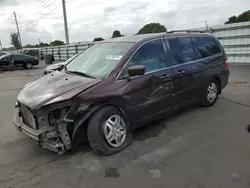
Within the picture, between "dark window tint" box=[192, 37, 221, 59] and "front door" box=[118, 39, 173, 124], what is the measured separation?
1.12 m

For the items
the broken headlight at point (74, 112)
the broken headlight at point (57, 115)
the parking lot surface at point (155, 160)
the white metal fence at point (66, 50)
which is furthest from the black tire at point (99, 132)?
the white metal fence at point (66, 50)

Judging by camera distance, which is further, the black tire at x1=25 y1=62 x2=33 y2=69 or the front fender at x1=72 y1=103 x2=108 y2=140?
the black tire at x1=25 y1=62 x2=33 y2=69

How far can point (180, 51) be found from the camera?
14.8 ft

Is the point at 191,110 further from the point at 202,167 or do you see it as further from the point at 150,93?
the point at 202,167

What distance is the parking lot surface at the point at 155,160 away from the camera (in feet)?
9.02

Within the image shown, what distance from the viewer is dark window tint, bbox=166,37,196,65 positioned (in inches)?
169

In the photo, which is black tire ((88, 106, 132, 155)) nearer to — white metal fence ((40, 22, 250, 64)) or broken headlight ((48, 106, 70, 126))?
broken headlight ((48, 106, 70, 126))

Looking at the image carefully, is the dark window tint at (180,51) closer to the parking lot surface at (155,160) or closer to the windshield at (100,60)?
the windshield at (100,60)

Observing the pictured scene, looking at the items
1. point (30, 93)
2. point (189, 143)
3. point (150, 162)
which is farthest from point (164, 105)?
point (30, 93)

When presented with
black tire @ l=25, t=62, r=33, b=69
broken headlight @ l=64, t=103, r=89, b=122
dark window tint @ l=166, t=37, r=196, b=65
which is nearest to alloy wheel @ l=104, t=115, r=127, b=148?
broken headlight @ l=64, t=103, r=89, b=122

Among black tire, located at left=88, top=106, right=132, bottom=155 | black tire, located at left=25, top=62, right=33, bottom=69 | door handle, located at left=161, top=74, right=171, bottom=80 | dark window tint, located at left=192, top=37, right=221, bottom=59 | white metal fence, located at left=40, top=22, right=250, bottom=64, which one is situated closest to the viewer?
black tire, located at left=88, top=106, right=132, bottom=155

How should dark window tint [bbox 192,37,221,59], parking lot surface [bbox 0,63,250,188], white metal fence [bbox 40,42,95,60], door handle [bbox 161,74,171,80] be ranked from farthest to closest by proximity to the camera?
1. white metal fence [bbox 40,42,95,60]
2. dark window tint [bbox 192,37,221,59]
3. door handle [bbox 161,74,171,80]
4. parking lot surface [bbox 0,63,250,188]

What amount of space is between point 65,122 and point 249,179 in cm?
236

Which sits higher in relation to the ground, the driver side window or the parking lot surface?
the driver side window
